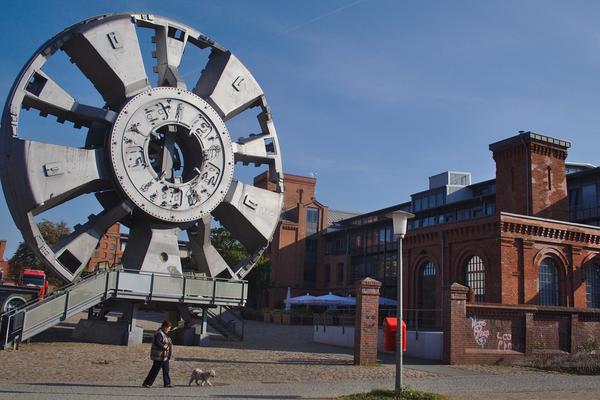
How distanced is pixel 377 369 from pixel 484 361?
16.6 feet

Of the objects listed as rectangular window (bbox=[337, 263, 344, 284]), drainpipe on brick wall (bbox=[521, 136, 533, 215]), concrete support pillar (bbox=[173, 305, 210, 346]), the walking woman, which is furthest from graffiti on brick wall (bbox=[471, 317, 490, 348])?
rectangular window (bbox=[337, 263, 344, 284])

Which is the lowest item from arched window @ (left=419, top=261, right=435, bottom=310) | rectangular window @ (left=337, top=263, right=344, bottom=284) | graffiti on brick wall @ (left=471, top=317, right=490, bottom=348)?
graffiti on brick wall @ (left=471, top=317, right=490, bottom=348)

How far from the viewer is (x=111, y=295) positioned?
2262cm

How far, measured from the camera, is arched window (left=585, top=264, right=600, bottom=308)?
32.5 meters

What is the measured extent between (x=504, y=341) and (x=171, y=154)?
15358 millimetres

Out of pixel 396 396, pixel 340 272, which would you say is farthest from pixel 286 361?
pixel 340 272

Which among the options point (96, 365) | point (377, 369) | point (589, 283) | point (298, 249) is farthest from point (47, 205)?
point (298, 249)

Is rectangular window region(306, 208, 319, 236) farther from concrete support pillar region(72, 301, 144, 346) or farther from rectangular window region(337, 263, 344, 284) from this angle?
concrete support pillar region(72, 301, 144, 346)

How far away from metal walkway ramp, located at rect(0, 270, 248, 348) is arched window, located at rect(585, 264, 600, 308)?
18.9 m

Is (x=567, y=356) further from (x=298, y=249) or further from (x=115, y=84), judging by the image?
(x=298, y=249)

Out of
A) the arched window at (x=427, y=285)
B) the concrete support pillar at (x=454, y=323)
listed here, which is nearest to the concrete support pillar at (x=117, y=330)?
the concrete support pillar at (x=454, y=323)

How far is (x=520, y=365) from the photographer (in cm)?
2206

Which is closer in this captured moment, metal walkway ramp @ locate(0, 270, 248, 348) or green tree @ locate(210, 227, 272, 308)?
metal walkway ramp @ locate(0, 270, 248, 348)

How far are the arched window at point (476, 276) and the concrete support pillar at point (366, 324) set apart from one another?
39.9 feet
